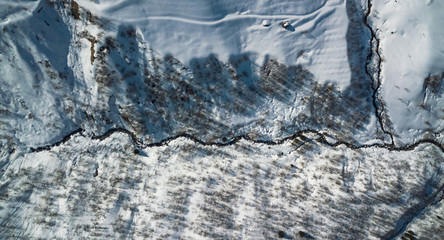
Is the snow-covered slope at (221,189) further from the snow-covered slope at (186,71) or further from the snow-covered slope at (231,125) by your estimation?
the snow-covered slope at (186,71)

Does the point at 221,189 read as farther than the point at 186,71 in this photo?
Yes

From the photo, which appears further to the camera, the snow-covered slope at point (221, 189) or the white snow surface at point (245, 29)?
the snow-covered slope at point (221, 189)

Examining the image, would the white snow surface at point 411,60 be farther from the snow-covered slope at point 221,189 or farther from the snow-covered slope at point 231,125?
the snow-covered slope at point 221,189

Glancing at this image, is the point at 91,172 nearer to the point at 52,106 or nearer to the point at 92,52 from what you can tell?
the point at 52,106

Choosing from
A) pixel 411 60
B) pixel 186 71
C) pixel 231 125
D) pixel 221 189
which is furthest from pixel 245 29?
pixel 411 60

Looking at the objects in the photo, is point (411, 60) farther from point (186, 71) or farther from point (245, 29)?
point (186, 71)

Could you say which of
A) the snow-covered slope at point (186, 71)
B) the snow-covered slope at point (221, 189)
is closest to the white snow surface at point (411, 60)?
the snow-covered slope at point (186, 71)

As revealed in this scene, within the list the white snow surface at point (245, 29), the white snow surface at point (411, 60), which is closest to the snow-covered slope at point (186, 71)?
the white snow surface at point (245, 29)

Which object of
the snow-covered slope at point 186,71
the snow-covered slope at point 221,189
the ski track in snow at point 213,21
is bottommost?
the snow-covered slope at point 221,189

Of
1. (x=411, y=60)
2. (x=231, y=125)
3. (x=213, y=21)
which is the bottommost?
(x=231, y=125)

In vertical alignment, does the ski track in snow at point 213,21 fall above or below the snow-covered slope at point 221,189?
above
